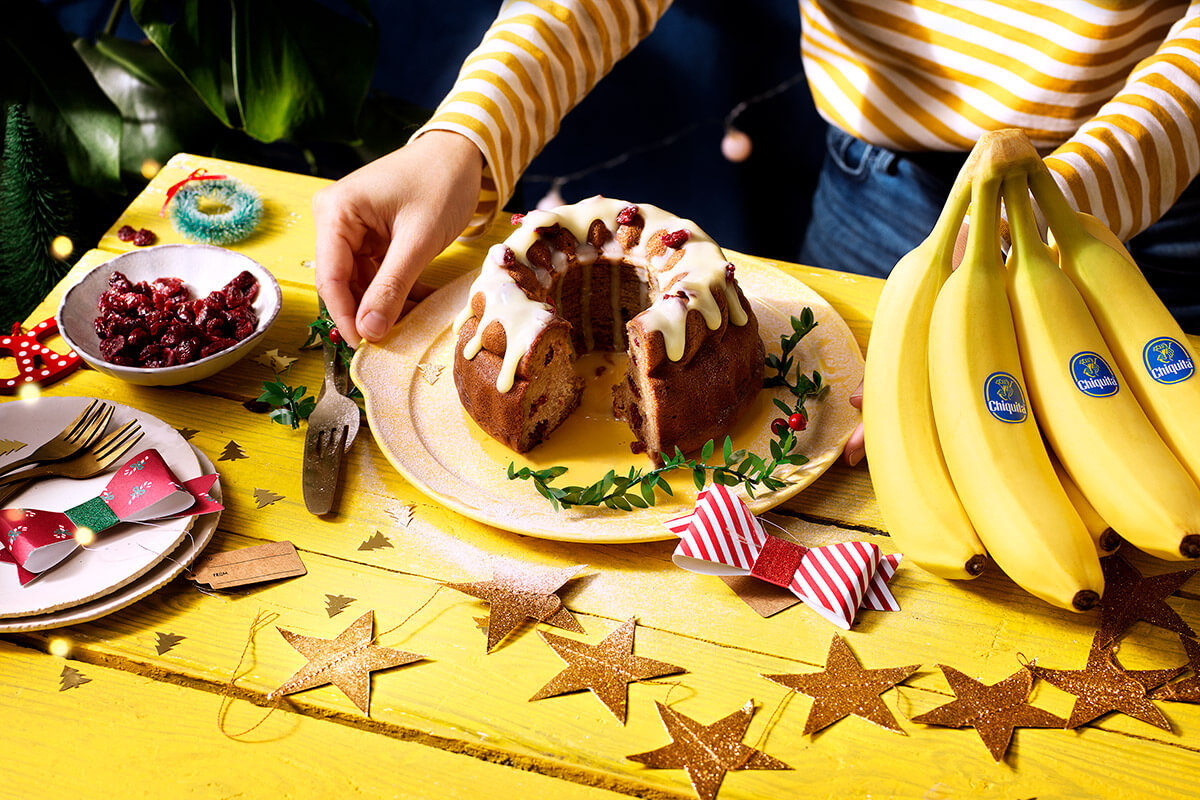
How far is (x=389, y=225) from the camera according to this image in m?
1.87

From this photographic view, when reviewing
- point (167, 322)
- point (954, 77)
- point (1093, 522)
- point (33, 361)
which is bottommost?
point (33, 361)

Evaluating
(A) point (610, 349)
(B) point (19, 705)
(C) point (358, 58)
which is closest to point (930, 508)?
(A) point (610, 349)

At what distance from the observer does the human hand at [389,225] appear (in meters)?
1.77

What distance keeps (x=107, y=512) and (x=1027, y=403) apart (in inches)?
50.9

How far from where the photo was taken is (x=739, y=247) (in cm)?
371

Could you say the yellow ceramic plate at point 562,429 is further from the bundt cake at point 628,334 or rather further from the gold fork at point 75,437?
the gold fork at point 75,437

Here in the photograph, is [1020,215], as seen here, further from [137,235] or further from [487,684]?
[137,235]

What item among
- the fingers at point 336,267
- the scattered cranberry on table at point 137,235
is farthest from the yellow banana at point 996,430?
the scattered cranberry on table at point 137,235

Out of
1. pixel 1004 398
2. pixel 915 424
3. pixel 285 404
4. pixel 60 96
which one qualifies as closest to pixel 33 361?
pixel 285 404

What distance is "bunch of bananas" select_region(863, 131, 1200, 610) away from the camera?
1226 millimetres

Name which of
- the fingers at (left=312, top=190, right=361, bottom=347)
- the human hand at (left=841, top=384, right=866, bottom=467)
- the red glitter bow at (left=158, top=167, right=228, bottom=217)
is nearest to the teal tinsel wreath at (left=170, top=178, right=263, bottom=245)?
the red glitter bow at (left=158, top=167, right=228, bottom=217)

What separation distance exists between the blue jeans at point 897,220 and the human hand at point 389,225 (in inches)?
40.0

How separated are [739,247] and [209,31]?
1988mm

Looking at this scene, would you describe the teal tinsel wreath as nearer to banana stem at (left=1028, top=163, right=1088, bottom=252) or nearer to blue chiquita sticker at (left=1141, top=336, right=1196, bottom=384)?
banana stem at (left=1028, top=163, right=1088, bottom=252)
